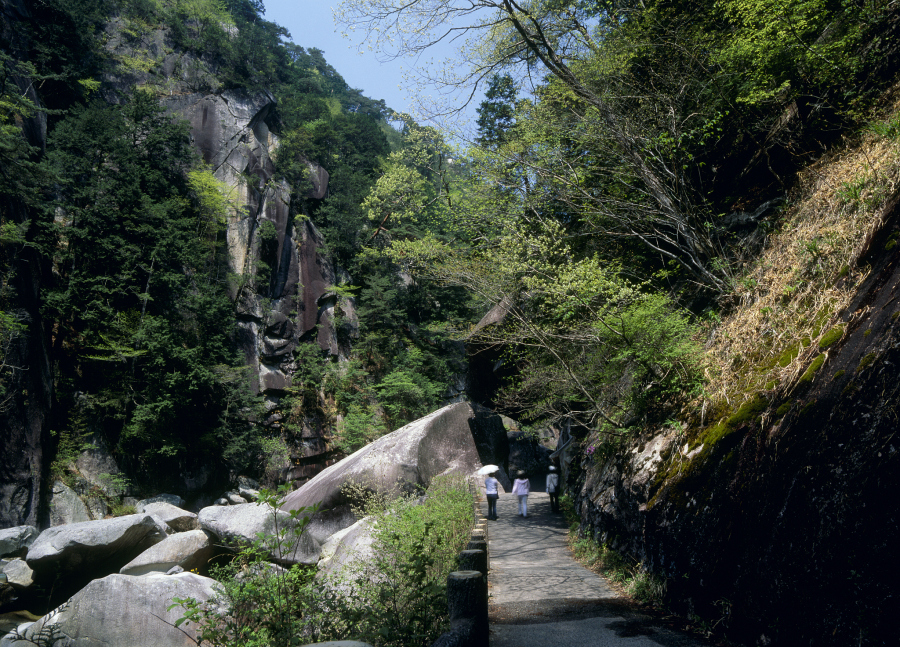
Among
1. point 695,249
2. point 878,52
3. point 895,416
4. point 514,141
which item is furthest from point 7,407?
point 878,52

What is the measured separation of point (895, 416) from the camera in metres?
2.84

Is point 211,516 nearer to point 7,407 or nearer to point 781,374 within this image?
point 7,407

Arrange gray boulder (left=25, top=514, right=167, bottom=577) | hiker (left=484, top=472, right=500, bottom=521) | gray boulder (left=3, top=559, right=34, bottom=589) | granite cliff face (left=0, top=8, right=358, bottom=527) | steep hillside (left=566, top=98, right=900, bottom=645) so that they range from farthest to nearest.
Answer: granite cliff face (left=0, top=8, right=358, bottom=527) → hiker (left=484, top=472, right=500, bottom=521) → gray boulder (left=3, top=559, right=34, bottom=589) → gray boulder (left=25, top=514, right=167, bottom=577) → steep hillside (left=566, top=98, right=900, bottom=645)

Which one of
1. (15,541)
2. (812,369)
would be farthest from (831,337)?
(15,541)

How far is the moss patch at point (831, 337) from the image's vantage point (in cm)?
394

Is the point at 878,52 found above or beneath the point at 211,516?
above

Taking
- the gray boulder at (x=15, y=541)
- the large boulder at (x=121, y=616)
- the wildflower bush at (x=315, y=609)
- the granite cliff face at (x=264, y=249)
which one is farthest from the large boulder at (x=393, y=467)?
the granite cliff face at (x=264, y=249)

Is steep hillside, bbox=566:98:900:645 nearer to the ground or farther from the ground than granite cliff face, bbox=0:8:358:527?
nearer to the ground

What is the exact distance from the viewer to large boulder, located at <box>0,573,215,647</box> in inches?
298

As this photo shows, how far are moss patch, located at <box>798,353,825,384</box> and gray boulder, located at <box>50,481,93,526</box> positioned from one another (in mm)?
20709

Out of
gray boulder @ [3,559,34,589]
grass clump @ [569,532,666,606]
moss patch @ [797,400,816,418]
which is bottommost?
gray boulder @ [3,559,34,589]

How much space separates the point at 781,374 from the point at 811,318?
771 millimetres

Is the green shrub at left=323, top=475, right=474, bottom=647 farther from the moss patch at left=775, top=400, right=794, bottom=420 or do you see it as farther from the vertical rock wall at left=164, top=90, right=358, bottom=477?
the vertical rock wall at left=164, top=90, right=358, bottom=477

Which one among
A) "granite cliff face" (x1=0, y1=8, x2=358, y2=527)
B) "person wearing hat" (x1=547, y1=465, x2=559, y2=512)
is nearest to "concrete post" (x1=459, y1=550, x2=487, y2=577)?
"person wearing hat" (x1=547, y1=465, x2=559, y2=512)
